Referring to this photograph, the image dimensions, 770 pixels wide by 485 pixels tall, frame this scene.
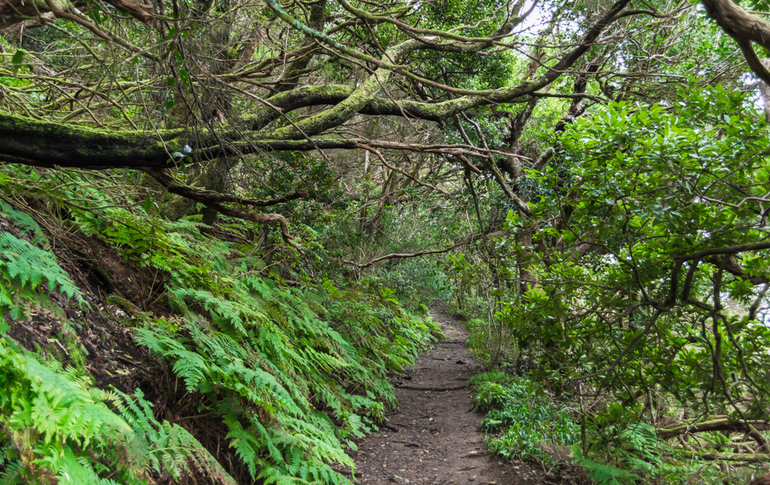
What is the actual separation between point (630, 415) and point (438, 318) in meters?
15.8

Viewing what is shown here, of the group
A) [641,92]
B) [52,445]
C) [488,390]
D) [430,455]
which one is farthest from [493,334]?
[52,445]

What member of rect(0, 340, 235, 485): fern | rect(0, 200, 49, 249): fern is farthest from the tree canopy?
rect(0, 340, 235, 485): fern

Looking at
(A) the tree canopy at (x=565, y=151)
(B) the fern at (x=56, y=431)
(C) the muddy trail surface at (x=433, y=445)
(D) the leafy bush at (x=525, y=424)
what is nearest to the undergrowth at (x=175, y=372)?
(B) the fern at (x=56, y=431)

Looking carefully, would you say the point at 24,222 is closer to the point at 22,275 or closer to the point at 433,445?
the point at 22,275

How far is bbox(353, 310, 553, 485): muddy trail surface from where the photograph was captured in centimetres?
517

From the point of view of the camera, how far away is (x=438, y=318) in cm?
1988

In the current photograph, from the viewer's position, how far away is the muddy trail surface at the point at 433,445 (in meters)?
5.17

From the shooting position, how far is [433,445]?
6371 millimetres

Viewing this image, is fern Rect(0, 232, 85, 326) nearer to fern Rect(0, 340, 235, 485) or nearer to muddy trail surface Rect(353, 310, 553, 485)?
fern Rect(0, 340, 235, 485)

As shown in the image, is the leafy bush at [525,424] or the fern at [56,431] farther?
the leafy bush at [525,424]

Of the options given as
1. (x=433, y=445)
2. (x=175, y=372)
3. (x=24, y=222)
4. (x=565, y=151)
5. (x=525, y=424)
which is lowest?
(x=433, y=445)

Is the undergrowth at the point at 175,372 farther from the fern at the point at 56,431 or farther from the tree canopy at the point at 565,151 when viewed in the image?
the tree canopy at the point at 565,151

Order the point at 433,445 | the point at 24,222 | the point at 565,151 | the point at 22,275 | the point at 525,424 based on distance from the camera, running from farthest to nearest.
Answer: the point at 433,445, the point at 525,424, the point at 565,151, the point at 24,222, the point at 22,275

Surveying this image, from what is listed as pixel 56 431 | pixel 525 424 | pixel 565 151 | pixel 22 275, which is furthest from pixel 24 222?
pixel 525 424
